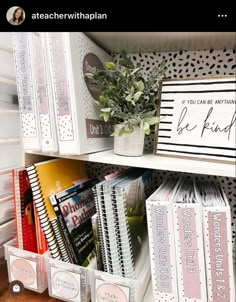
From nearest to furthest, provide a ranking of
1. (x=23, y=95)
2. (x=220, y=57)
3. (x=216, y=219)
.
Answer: (x=216, y=219)
(x=23, y=95)
(x=220, y=57)

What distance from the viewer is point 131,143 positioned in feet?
1.96

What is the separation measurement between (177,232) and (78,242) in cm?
30

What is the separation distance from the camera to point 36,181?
2.01 ft

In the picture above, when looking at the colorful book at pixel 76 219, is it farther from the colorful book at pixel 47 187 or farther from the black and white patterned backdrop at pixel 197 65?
the black and white patterned backdrop at pixel 197 65

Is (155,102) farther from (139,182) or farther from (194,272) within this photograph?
(194,272)

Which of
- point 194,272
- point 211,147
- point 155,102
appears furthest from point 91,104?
point 194,272

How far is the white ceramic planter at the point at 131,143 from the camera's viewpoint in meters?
0.59

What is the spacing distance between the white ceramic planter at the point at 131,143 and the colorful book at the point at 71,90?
0.26ft

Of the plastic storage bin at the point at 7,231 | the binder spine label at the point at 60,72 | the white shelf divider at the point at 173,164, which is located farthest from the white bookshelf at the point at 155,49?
the plastic storage bin at the point at 7,231

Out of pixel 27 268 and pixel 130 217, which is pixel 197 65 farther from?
pixel 27 268

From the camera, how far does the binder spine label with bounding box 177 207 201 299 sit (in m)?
0.51

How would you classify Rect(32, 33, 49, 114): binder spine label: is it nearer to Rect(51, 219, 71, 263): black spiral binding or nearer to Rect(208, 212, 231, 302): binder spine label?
Rect(51, 219, 71, 263): black spiral binding
